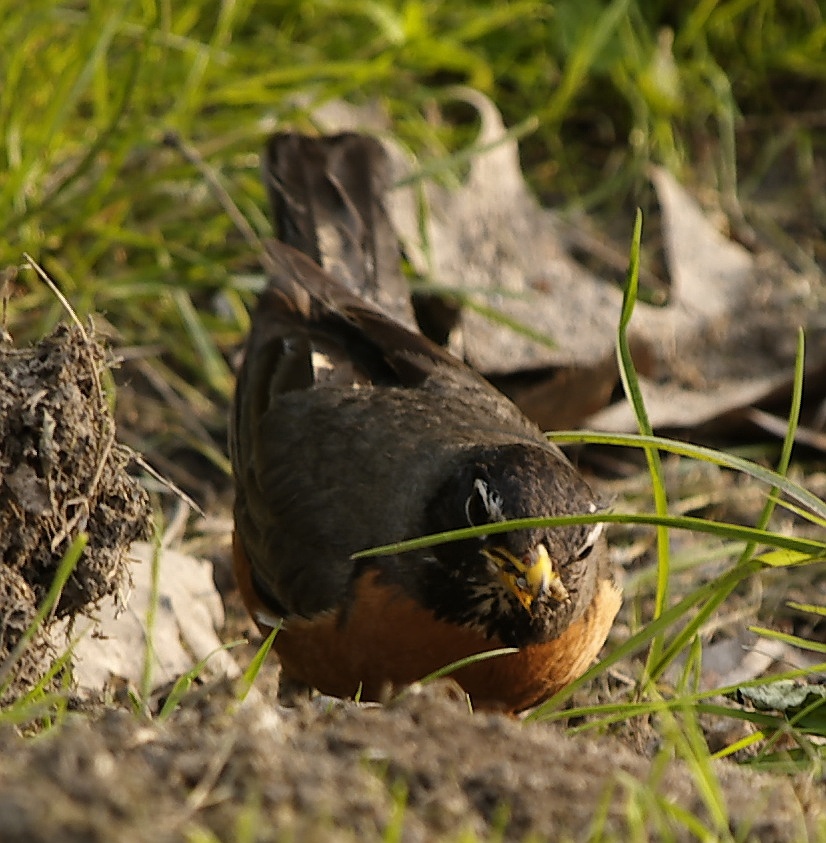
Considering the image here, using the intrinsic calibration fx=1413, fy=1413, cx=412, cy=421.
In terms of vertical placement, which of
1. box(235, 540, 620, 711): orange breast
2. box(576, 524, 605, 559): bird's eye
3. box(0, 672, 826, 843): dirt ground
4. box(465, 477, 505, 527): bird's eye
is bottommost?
box(235, 540, 620, 711): orange breast

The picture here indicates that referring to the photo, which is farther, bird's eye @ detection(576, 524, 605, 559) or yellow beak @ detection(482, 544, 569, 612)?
bird's eye @ detection(576, 524, 605, 559)

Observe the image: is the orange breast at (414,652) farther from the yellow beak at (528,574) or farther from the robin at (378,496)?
the yellow beak at (528,574)

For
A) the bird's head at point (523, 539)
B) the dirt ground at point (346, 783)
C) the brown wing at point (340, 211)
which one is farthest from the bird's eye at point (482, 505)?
the brown wing at point (340, 211)

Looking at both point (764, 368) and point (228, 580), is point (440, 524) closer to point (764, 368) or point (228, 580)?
point (228, 580)

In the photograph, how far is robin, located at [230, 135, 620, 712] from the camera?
4316 mm

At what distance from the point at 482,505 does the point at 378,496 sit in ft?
2.12

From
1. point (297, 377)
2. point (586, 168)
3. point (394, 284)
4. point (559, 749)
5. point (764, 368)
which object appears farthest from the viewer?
point (586, 168)

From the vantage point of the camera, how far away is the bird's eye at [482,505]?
418cm

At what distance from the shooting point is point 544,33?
8.20 meters

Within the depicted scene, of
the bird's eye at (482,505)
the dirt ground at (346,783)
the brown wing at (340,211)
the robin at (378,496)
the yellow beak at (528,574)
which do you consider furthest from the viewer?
the brown wing at (340,211)

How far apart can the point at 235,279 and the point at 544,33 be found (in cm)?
279

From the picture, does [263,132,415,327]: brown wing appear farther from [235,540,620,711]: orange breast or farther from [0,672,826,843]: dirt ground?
[0,672,826,843]: dirt ground

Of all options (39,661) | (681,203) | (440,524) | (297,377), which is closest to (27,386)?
(39,661)

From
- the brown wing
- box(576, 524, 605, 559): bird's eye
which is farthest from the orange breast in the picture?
the brown wing
